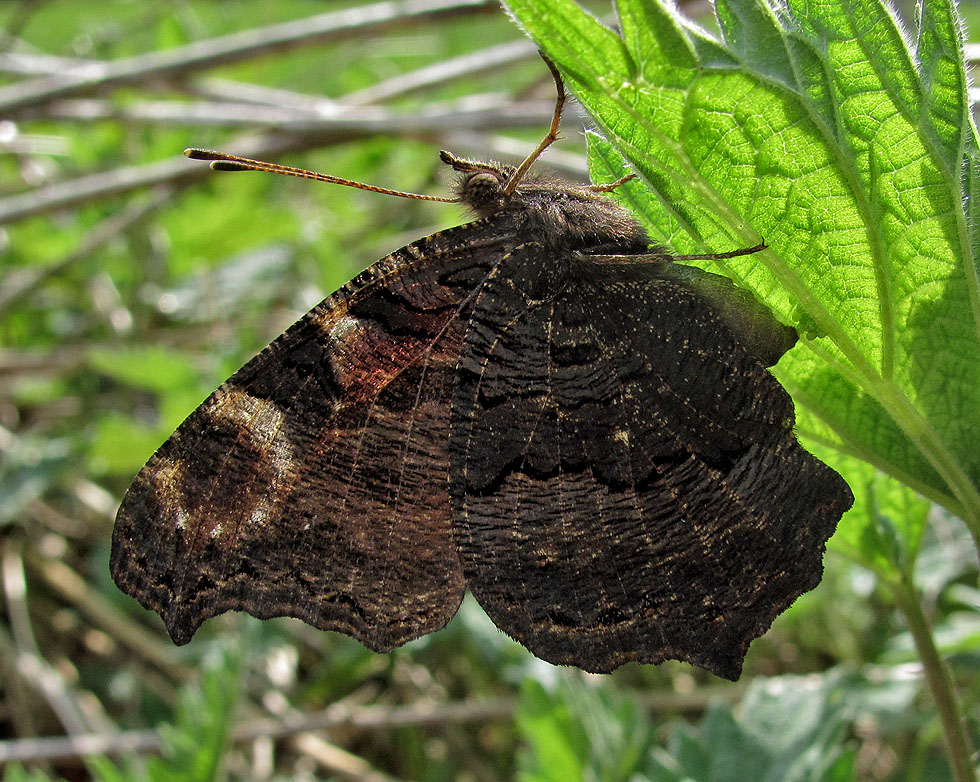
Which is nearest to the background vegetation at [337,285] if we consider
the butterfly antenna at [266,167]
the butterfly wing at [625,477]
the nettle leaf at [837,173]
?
the nettle leaf at [837,173]

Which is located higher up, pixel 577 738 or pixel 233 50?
pixel 233 50

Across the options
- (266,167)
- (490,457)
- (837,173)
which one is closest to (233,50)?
(266,167)

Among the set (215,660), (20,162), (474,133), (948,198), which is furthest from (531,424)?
(20,162)

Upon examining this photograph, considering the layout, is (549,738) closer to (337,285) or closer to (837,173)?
(837,173)

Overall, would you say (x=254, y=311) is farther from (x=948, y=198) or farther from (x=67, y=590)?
(x=948, y=198)

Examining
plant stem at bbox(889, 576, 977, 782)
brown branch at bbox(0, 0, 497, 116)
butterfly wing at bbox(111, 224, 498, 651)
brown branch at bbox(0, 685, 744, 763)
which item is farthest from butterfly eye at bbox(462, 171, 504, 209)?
brown branch at bbox(0, 0, 497, 116)

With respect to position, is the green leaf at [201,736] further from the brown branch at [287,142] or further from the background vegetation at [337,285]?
the brown branch at [287,142]

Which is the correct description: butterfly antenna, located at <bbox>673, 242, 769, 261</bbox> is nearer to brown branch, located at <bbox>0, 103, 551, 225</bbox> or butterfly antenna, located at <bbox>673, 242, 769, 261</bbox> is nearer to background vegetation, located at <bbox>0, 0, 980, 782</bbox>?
background vegetation, located at <bbox>0, 0, 980, 782</bbox>
